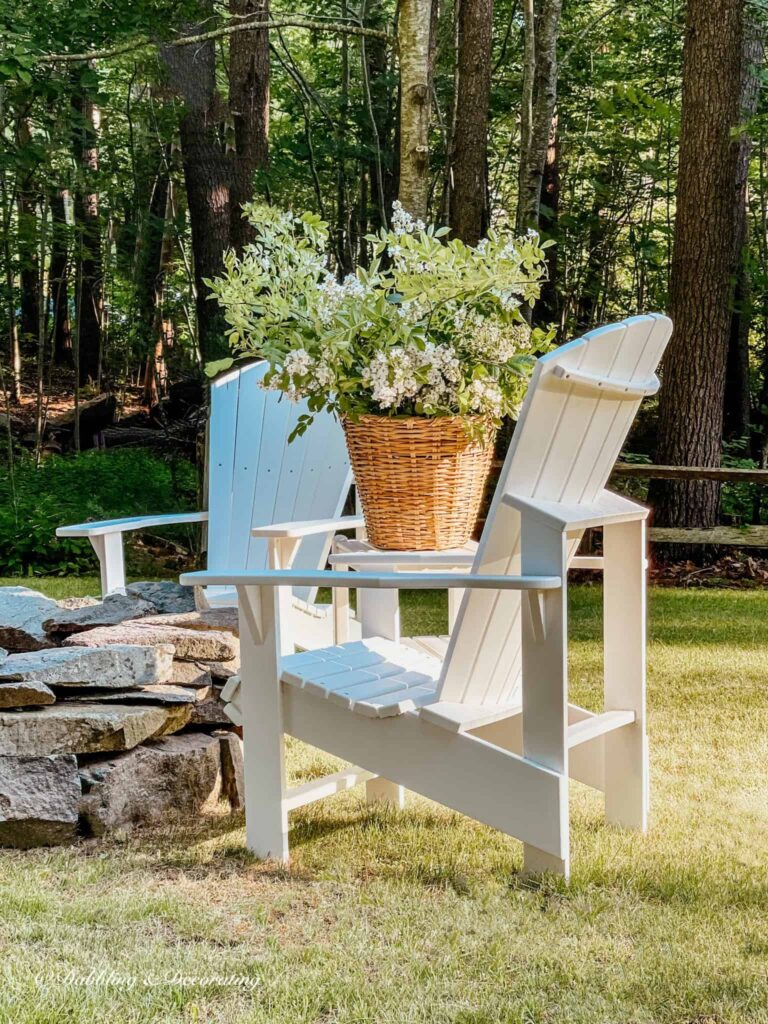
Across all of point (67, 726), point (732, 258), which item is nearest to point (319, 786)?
point (67, 726)

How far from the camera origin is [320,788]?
2346 millimetres

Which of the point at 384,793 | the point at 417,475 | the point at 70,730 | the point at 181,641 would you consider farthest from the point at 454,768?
the point at 181,641

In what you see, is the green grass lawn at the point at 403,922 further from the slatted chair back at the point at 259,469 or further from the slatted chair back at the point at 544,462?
the slatted chair back at the point at 259,469

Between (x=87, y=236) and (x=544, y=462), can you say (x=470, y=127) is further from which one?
(x=87, y=236)

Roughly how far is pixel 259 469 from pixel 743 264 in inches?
185

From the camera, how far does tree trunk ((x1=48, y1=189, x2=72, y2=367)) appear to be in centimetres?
799

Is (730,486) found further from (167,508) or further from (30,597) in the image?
(30,597)

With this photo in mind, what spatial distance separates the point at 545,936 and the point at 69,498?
6349 mm

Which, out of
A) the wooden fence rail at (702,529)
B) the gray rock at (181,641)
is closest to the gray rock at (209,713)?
the gray rock at (181,641)

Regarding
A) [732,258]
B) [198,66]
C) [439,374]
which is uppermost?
[198,66]

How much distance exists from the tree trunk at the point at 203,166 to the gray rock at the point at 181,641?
4.87 metres

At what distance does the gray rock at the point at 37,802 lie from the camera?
232 cm

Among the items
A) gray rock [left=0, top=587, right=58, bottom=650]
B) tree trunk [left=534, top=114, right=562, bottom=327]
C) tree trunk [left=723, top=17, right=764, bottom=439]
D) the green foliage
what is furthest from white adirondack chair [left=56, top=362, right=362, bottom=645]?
tree trunk [left=534, top=114, right=562, bottom=327]

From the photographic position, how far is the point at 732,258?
6461 mm
